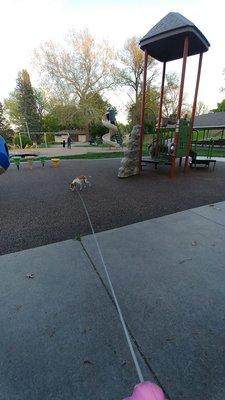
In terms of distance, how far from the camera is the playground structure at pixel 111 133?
26000mm

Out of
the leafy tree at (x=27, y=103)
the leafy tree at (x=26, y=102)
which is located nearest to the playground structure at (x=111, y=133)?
the leafy tree at (x=27, y=103)

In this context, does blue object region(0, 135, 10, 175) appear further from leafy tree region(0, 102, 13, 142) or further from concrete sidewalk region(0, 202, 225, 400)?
leafy tree region(0, 102, 13, 142)

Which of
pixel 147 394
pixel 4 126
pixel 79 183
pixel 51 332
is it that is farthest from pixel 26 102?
pixel 147 394

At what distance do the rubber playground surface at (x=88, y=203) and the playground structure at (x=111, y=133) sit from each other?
1909 centimetres

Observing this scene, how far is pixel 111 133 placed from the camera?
89.4 ft

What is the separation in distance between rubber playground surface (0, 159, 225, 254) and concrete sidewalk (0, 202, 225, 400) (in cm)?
59

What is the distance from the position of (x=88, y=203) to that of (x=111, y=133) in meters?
23.6

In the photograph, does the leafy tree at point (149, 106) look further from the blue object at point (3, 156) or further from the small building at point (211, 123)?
the blue object at point (3, 156)

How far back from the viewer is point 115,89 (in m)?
32.4

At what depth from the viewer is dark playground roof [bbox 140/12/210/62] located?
21.8 feet

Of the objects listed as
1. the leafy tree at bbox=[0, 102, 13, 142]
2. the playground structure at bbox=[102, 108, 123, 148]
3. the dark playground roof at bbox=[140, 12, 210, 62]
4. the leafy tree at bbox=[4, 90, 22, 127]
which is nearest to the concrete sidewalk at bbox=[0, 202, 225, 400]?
the dark playground roof at bbox=[140, 12, 210, 62]

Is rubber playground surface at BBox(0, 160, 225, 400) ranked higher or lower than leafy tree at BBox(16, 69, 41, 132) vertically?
lower

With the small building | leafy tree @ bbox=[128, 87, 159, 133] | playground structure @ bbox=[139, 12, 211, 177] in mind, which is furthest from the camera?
leafy tree @ bbox=[128, 87, 159, 133]

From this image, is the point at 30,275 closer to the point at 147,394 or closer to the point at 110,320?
the point at 110,320
